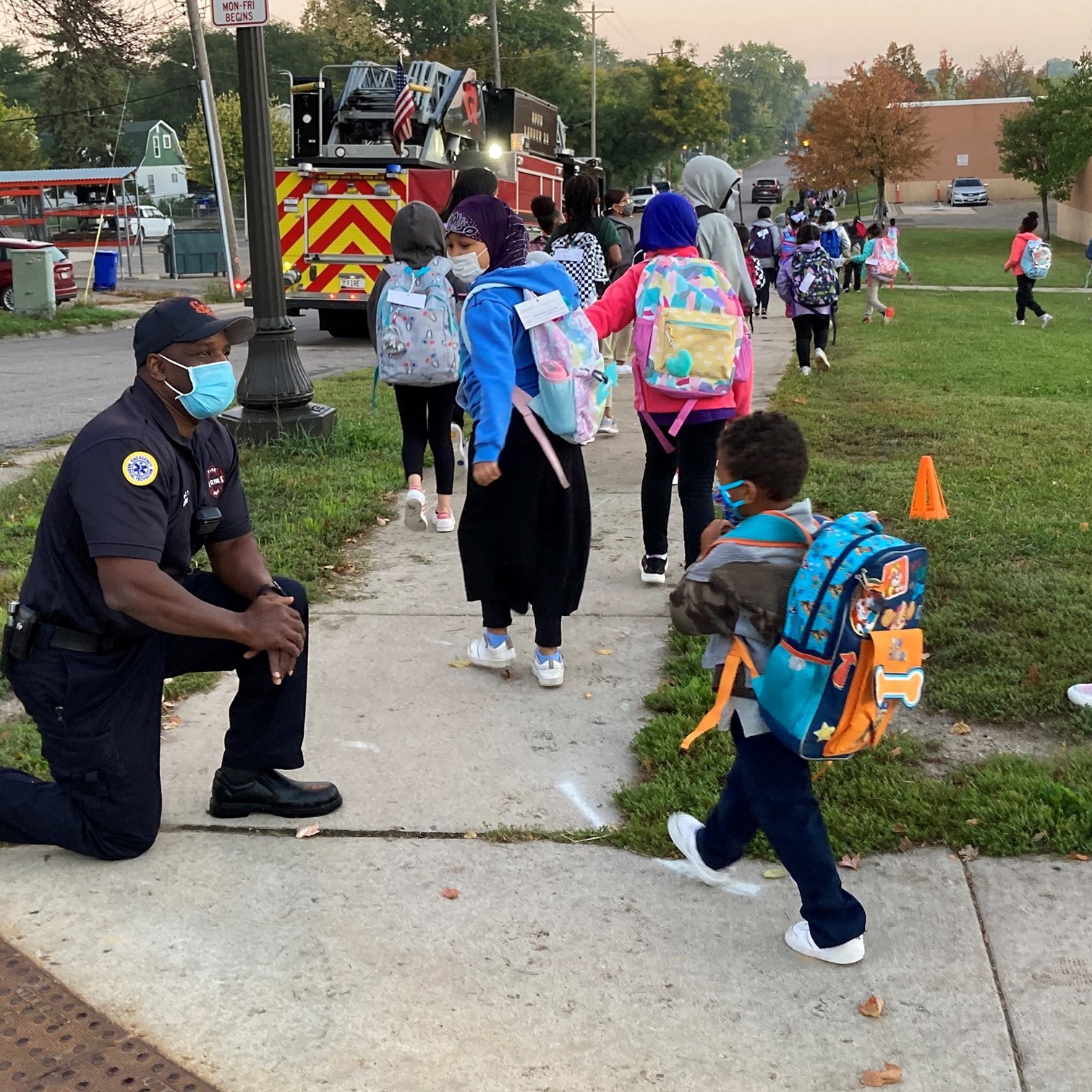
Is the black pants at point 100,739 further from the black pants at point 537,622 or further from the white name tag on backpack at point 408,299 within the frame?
the white name tag on backpack at point 408,299

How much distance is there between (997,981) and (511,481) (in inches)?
97.2

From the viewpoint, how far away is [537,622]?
4824mm

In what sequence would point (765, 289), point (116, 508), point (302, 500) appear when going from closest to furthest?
point (116, 508)
point (302, 500)
point (765, 289)

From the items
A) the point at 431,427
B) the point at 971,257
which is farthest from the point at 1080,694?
the point at 971,257

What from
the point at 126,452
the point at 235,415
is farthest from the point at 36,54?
the point at 126,452

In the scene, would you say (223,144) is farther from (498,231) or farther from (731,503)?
(731,503)

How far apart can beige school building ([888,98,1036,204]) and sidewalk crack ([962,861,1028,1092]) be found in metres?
79.9

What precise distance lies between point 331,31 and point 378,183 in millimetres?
82728

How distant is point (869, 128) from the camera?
50531mm

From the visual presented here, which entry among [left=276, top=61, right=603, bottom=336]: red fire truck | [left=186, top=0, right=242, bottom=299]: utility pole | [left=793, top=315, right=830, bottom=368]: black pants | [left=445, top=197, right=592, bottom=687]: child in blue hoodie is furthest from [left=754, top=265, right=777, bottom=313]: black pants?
[left=445, top=197, right=592, bottom=687]: child in blue hoodie

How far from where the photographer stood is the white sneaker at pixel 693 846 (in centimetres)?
342

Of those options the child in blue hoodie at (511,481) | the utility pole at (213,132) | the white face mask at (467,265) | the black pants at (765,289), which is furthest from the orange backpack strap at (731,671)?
the utility pole at (213,132)

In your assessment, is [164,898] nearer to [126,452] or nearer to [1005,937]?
[126,452]

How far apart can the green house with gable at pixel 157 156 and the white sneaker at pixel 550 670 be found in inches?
2403
